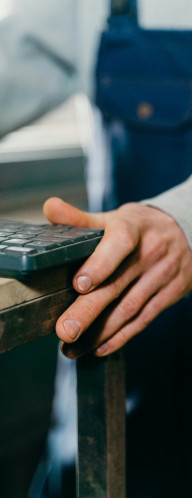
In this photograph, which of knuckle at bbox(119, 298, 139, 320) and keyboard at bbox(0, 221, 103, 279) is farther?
knuckle at bbox(119, 298, 139, 320)

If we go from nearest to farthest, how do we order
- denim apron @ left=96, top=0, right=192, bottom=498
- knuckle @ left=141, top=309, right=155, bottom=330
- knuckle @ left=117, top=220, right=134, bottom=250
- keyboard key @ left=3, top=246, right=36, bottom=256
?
keyboard key @ left=3, top=246, right=36, bottom=256 → knuckle @ left=117, top=220, right=134, bottom=250 → knuckle @ left=141, top=309, right=155, bottom=330 → denim apron @ left=96, top=0, right=192, bottom=498

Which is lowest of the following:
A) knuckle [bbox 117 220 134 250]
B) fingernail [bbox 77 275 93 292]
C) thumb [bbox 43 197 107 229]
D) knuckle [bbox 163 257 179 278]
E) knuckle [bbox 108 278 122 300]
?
knuckle [bbox 163 257 179 278]

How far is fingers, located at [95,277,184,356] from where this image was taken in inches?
24.7

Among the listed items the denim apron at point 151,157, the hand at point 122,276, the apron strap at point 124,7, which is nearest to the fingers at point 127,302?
the hand at point 122,276

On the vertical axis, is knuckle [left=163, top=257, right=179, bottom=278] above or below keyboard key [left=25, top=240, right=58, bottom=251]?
below

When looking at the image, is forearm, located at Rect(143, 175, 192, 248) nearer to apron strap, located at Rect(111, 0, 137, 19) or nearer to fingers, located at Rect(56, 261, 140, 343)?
fingers, located at Rect(56, 261, 140, 343)

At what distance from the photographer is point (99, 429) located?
0.64m

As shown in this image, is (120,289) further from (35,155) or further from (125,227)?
(35,155)

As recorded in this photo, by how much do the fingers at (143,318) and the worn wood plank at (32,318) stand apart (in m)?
0.09

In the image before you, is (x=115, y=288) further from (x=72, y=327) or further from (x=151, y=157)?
(x=151, y=157)

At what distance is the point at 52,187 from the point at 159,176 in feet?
0.79

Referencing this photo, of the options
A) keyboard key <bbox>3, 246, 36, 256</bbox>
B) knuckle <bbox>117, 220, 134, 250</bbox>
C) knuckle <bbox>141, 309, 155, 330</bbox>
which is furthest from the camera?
knuckle <bbox>141, 309, 155, 330</bbox>

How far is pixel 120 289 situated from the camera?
606 mm

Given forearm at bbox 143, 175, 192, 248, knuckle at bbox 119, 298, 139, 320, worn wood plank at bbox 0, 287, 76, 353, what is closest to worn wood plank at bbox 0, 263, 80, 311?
worn wood plank at bbox 0, 287, 76, 353
